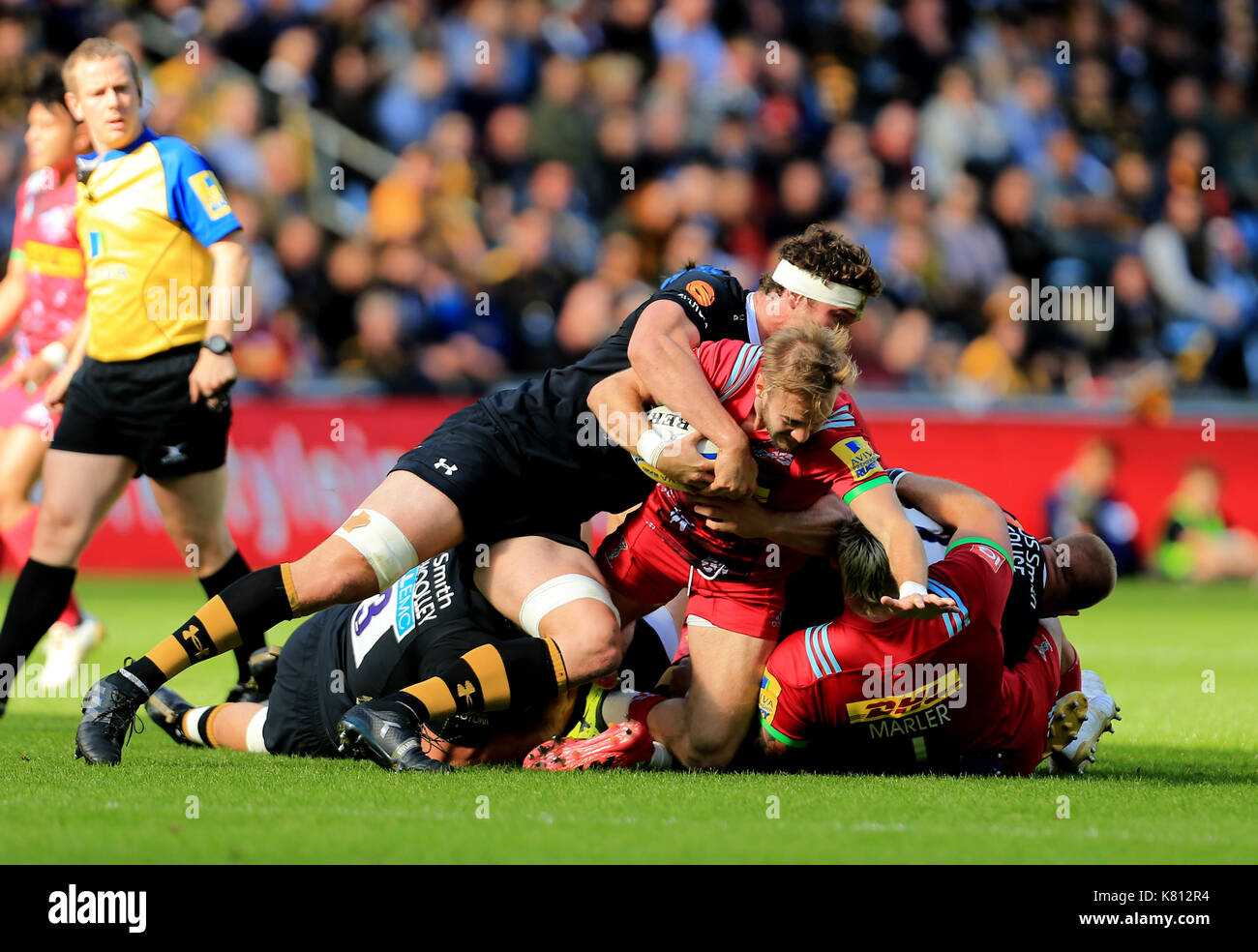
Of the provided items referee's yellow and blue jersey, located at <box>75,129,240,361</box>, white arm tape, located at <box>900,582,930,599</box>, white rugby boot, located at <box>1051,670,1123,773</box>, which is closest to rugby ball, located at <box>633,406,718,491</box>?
white arm tape, located at <box>900,582,930,599</box>

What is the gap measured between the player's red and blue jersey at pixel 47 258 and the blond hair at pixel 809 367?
13.1 feet

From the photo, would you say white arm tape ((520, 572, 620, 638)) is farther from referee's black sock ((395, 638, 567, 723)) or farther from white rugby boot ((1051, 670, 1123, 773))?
white rugby boot ((1051, 670, 1123, 773))

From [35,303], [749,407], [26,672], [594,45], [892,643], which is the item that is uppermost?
[594,45]

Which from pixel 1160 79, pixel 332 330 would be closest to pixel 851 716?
pixel 332 330

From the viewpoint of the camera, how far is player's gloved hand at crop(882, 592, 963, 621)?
4.77m

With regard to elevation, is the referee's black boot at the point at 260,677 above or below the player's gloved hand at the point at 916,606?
below

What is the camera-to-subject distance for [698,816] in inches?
171

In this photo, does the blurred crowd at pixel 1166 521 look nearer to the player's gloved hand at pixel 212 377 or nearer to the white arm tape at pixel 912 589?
the player's gloved hand at pixel 212 377

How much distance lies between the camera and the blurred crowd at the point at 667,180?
1468cm

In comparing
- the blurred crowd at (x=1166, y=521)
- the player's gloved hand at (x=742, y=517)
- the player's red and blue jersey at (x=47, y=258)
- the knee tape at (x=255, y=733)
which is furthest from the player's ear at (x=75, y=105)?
the blurred crowd at (x=1166, y=521)

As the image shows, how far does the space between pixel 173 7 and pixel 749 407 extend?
12909 mm

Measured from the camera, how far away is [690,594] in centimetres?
576

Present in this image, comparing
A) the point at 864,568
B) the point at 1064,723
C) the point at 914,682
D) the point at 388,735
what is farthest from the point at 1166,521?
the point at 388,735
